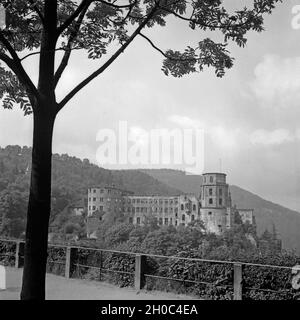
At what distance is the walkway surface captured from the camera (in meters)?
8.23

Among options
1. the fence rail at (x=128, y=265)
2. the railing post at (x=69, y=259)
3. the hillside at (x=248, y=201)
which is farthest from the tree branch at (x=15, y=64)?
the hillside at (x=248, y=201)

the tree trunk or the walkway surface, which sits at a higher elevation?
the tree trunk

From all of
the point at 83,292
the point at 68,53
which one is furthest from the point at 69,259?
the point at 68,53

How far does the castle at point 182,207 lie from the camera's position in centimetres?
11138

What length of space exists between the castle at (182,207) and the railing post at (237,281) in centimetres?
9910

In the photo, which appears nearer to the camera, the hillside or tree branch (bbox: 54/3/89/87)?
tree branch (bbox: 54/3/89/87)

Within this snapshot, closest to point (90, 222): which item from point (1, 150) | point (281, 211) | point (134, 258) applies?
point (1, 150)

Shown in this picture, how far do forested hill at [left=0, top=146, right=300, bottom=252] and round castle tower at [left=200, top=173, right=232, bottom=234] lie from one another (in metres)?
10.4

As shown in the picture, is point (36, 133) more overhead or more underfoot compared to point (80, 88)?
more underfoot

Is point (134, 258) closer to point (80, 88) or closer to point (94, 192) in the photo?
point (80, 88)

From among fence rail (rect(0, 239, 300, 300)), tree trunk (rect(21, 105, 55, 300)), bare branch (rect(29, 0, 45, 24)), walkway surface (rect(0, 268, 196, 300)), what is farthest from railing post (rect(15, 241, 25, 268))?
bare branch (rect(29, 0, 45, 24))

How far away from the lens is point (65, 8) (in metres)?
6.97

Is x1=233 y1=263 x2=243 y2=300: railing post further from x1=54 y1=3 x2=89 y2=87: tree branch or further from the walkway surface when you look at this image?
x1=54 y1=3 x2=89 y2=87: tree branch

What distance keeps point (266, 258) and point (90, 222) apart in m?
94.4
